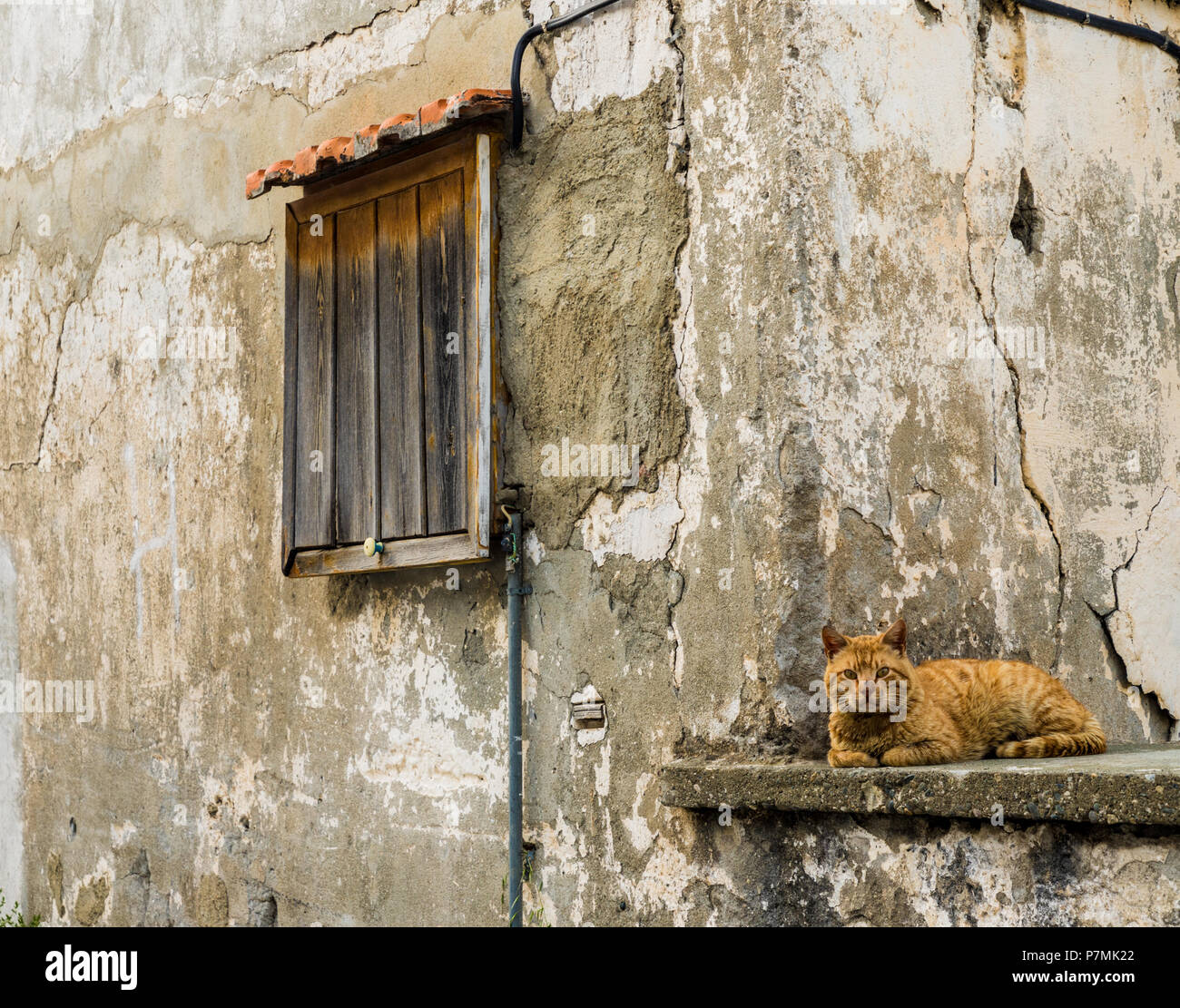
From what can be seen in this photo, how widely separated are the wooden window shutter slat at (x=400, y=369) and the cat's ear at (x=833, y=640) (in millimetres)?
1583

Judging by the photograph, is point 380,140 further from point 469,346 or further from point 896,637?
point 896,637

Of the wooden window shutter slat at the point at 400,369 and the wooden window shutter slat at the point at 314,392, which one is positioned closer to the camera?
the wooden window shutter slat at the point at 400,369

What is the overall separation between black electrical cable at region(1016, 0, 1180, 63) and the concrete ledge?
92.6 inches

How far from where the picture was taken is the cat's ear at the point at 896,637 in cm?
360

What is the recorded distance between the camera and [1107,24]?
15.8 feet

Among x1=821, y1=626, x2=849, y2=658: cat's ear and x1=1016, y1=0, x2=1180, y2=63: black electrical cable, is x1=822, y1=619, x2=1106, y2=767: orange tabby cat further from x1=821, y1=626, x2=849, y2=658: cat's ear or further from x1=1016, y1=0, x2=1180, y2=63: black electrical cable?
x1=1016, y1=0, x2=1180, y2=63: black electrical cable

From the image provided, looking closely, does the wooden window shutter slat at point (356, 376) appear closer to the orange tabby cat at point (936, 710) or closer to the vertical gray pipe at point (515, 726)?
the vertical gray pipe at point (515, 726)

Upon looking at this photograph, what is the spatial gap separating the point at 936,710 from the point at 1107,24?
8.44 feet

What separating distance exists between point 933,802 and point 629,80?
2319mm

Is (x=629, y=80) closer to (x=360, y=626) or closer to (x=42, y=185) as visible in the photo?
(x=360, y=626)

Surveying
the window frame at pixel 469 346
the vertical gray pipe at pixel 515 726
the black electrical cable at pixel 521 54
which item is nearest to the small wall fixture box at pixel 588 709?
the vertical gray pipe at pixel 515 726

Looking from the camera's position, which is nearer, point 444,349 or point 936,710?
point 936,710

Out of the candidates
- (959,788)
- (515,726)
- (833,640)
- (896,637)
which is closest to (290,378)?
(515,726)

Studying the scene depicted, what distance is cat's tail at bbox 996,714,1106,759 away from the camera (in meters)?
3.77
